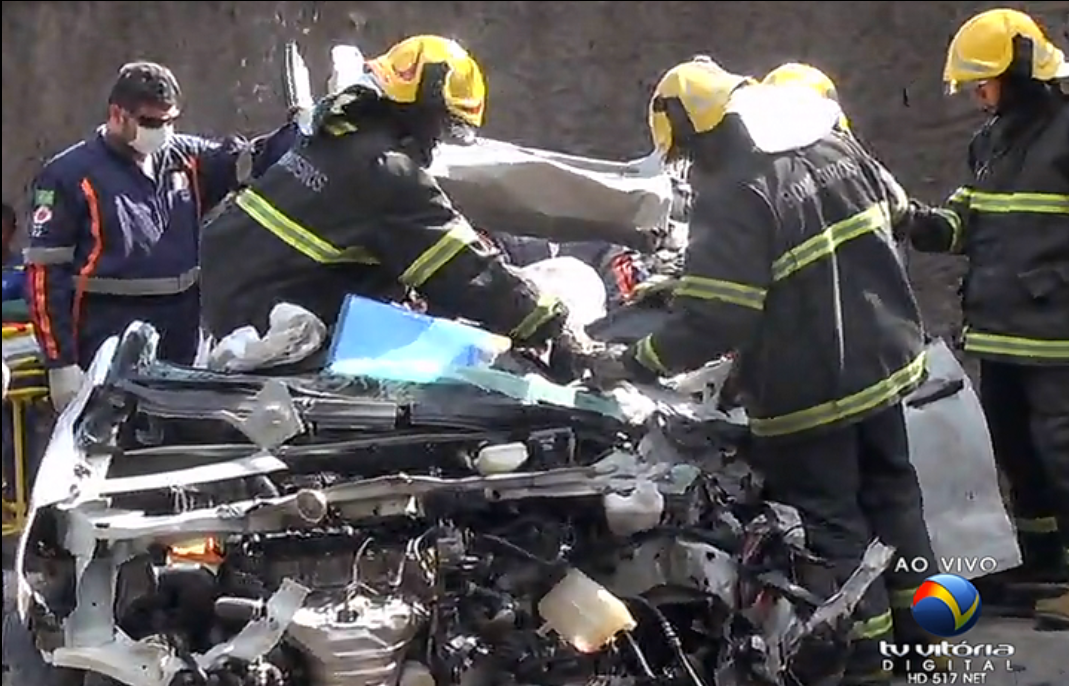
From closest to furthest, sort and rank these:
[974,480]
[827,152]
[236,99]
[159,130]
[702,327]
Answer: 1. [702,327]
2. [827,152]
3. [974,480]
4. [159,130]
5. [236,99]

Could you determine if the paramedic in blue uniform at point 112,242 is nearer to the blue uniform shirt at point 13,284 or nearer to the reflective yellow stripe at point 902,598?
the blue uniform shirt at point 13,284

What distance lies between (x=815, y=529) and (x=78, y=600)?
176 centimetres

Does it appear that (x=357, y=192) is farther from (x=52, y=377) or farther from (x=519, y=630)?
(x=52, y=377)

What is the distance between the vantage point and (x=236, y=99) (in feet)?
26.1

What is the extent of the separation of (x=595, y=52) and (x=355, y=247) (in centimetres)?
372

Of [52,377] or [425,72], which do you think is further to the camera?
[52,377]

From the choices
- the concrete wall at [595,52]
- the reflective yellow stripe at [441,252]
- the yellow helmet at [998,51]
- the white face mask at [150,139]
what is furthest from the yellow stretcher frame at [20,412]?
the yellow helmet at [998,51]

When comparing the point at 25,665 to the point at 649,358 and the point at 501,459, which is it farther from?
the point at 649,358

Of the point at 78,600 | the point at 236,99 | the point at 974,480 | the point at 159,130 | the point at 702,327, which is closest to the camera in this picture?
the point at 78,600

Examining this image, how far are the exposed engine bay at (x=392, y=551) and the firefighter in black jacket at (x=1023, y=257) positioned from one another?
129 centimetres

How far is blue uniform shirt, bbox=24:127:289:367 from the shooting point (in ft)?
18.3

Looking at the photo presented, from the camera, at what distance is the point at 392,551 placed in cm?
362

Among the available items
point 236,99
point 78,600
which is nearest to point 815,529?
point 78,600

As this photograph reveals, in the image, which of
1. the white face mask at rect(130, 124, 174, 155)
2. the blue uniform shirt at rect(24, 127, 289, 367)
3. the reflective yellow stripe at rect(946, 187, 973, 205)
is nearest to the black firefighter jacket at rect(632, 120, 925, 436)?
the reflective yellow stripe at rect(946, 187, 973, 205)
